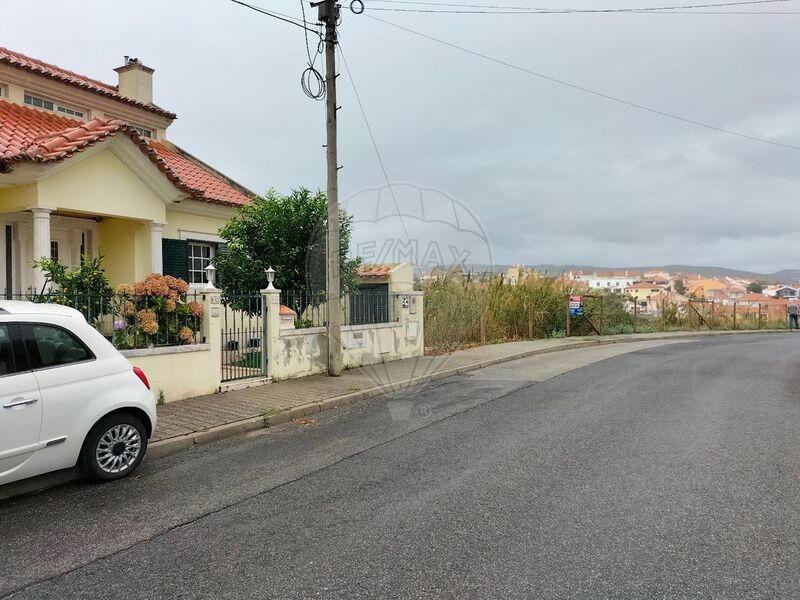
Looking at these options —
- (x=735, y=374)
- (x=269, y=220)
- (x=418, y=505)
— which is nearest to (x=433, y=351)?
(x=269, y=220)

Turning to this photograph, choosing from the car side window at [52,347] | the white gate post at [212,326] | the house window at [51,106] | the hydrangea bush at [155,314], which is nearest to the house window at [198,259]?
the house window at [51,106]

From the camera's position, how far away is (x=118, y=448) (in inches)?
211

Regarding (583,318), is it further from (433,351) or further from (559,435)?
(559,435)

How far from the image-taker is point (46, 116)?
43.6ft

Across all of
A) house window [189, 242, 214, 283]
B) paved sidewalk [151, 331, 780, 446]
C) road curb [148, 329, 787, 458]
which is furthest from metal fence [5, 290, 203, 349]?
house window [189, 242, 214, 283]

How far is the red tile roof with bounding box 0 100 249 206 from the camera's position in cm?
981

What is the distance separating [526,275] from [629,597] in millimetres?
19983

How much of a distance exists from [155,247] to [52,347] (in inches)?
319

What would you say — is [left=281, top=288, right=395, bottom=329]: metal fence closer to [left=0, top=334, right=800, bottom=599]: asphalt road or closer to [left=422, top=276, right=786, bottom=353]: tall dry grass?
[left=422, top=276, right=786, bottom=353]: tall dry grass

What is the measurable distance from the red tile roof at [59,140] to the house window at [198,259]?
136 centimetres

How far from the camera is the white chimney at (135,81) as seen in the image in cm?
1708

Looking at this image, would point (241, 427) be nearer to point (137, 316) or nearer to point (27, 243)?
point (137, 316)

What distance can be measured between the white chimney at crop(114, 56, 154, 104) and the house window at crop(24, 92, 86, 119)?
2751mm

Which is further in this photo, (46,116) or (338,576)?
(46,116)
